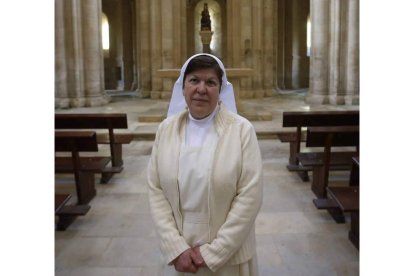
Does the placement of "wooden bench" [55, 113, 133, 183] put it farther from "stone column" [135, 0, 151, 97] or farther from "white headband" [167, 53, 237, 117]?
"stone column" [135, 0, 151, 97]

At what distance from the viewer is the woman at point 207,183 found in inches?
89.6

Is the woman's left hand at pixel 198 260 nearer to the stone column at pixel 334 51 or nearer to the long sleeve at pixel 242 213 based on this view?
the long sleeve at pixel 242 213

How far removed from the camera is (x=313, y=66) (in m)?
15.5

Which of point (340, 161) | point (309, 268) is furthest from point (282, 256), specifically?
point (340, 161)

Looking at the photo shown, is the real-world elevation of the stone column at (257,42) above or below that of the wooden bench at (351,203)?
above

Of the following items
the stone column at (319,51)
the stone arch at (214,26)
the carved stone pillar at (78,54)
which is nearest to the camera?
the carved stone pillar at (78,54)

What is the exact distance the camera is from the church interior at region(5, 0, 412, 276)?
13.8 feet

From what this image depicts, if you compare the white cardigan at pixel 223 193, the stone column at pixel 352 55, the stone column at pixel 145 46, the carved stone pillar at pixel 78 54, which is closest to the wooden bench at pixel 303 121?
the white cardigan at pixel 223 193

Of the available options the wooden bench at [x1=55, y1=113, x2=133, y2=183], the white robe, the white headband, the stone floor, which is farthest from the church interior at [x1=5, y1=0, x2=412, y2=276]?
the white headband

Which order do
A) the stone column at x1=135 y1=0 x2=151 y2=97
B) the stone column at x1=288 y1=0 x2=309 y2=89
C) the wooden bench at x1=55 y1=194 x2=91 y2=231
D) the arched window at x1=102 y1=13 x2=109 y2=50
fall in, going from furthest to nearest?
1. the arched window at x1=102 y1=13 x2=109 y2=50
2. the stone column at x1=288 y1=0 x2=309 y2=89
3. the stone column at x1=135 y1=0 x2=151 y2=97
4. the wooden bench at x1=55 y1=194 x2=91 y2=231

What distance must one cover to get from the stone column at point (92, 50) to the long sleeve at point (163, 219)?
42.6 feet

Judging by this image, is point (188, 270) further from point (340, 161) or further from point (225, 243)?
point (340, 161)

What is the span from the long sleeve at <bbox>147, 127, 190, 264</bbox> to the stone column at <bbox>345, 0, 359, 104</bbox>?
1288 cm

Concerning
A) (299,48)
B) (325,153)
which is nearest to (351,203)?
(325,153)
